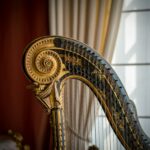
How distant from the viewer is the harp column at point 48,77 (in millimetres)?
→ 836

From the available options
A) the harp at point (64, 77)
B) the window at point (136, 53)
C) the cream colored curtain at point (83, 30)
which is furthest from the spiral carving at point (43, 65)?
the window at point (136, 53)

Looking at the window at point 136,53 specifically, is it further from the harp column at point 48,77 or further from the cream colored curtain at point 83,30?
the harp column at point 48,77

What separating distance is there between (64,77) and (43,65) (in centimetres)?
9

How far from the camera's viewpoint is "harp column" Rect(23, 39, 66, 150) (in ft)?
2.74

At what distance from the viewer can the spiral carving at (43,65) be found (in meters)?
0.83

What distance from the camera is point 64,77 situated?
88 centimetres

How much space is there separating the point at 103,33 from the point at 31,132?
2.49 feet

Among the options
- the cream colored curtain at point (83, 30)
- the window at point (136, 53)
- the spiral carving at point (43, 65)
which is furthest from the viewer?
the window at point (136, 53)

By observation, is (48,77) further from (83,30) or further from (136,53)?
(136,53)

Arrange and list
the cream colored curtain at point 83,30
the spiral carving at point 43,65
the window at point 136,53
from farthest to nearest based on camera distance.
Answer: the window at point 136,53, the cream colored curtain at point 83,30, the spiral carving at point 43,65

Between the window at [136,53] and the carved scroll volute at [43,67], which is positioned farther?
the window at [136,53]

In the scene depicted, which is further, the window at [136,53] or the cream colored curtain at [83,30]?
the window at [136,53]

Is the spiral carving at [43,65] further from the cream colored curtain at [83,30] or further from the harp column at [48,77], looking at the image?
the cream colored curtain at [83,30]

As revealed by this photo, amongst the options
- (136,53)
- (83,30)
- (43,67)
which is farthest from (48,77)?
(136,53)
